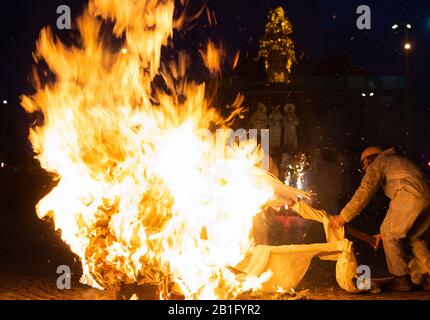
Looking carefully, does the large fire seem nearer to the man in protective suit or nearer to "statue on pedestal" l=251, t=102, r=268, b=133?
the man in protective suit

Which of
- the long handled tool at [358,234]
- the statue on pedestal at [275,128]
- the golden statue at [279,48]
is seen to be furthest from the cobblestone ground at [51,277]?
the golden statue at [279,48]

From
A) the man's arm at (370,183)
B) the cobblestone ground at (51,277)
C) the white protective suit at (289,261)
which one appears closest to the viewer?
the white protective suit at (289,261)

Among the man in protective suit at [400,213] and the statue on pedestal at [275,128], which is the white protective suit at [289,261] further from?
the statue on pedestal at [275,128]

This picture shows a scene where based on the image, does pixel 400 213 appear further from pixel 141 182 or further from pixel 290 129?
pixel 290 129

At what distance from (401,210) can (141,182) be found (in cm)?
335

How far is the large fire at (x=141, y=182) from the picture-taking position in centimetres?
470

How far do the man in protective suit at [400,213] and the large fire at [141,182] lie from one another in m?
1.61

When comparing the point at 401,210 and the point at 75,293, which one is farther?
the point at 401,210

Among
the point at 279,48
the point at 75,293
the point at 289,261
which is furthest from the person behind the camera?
the point at 279,48

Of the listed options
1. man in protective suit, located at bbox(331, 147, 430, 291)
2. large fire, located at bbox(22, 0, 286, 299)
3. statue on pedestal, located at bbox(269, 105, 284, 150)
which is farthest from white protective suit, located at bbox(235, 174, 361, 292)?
statue on pedestal, located at bbox(269, 105, 284, 150)

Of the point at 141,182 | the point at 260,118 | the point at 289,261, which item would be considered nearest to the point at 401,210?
the point at 289,261

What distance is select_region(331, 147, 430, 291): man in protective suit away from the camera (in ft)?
19.2

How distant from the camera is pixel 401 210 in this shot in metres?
5.96
